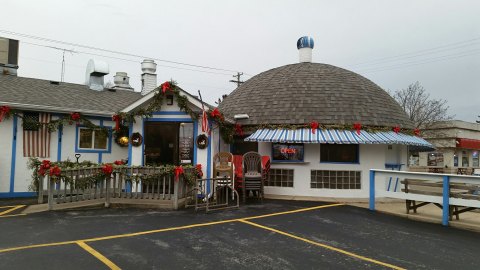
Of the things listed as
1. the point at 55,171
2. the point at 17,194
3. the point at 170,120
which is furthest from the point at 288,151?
the point at 17,194

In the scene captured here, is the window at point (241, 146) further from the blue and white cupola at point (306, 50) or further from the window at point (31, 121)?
the window at point (31, 121)

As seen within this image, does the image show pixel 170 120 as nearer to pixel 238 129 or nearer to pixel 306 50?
pixel 238 129

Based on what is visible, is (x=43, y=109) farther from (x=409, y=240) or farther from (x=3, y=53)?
(x=409, y=240)

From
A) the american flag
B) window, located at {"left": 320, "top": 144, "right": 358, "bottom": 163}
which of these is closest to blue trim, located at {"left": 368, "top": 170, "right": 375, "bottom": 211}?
window, located at {"left": 320, "top": 144, "right": 358, "bottom": 163}

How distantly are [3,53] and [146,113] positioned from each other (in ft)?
30.0

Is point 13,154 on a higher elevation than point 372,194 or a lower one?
higher

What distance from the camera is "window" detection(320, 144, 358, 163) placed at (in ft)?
40.3

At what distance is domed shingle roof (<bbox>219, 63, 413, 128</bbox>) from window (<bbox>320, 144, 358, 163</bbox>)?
88 centimetres

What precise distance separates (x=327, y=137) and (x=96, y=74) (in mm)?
11597

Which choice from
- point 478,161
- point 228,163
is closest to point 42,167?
point 228,163

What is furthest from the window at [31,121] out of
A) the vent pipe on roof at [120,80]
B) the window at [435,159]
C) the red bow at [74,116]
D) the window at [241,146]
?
the window at [435,159]

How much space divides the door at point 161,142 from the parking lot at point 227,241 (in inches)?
107

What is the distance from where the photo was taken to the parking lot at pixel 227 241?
5.20 m

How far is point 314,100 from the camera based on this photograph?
1332 centimetres
